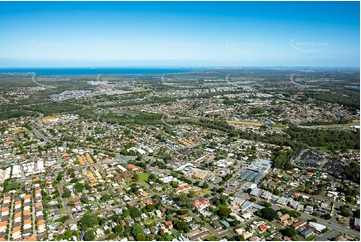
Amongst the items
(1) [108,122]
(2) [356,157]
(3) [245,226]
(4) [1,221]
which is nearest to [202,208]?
(3) [245,226]

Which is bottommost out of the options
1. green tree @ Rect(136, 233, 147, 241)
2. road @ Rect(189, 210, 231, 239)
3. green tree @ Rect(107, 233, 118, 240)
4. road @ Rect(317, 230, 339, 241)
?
road @ Rect(317, 230, 339, 241)

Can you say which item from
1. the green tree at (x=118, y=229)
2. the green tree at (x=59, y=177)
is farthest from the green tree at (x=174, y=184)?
the green tree at (x=59, y=177)

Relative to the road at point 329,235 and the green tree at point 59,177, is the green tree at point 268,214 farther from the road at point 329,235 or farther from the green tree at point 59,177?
the green tree at point 59,177

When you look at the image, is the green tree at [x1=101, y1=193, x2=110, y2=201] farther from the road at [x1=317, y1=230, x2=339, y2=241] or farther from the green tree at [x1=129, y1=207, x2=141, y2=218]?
the road at [x1=317, y1=230, x2=339, y2=241]

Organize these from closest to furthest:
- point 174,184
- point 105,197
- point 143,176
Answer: point 105,197
point 174,184
point 143,176

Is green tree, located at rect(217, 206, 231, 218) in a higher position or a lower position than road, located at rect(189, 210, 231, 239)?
higher

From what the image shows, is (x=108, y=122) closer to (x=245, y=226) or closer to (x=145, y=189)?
(x=145, y=189)

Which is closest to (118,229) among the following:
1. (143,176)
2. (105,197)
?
(105,197)

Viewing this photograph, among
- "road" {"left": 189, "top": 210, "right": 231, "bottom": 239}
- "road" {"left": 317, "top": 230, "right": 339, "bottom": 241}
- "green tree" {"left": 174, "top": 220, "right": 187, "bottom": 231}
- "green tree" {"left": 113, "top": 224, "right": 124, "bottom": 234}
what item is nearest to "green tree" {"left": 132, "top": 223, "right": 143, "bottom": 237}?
"green tree" {"left": 113, "top": 224, "right": 124, "bottom": 234}

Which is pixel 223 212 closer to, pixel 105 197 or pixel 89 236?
pixel 89 236

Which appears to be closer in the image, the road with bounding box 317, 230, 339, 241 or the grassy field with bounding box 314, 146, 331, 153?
the road with bounding box 317, 230, 339, 241
